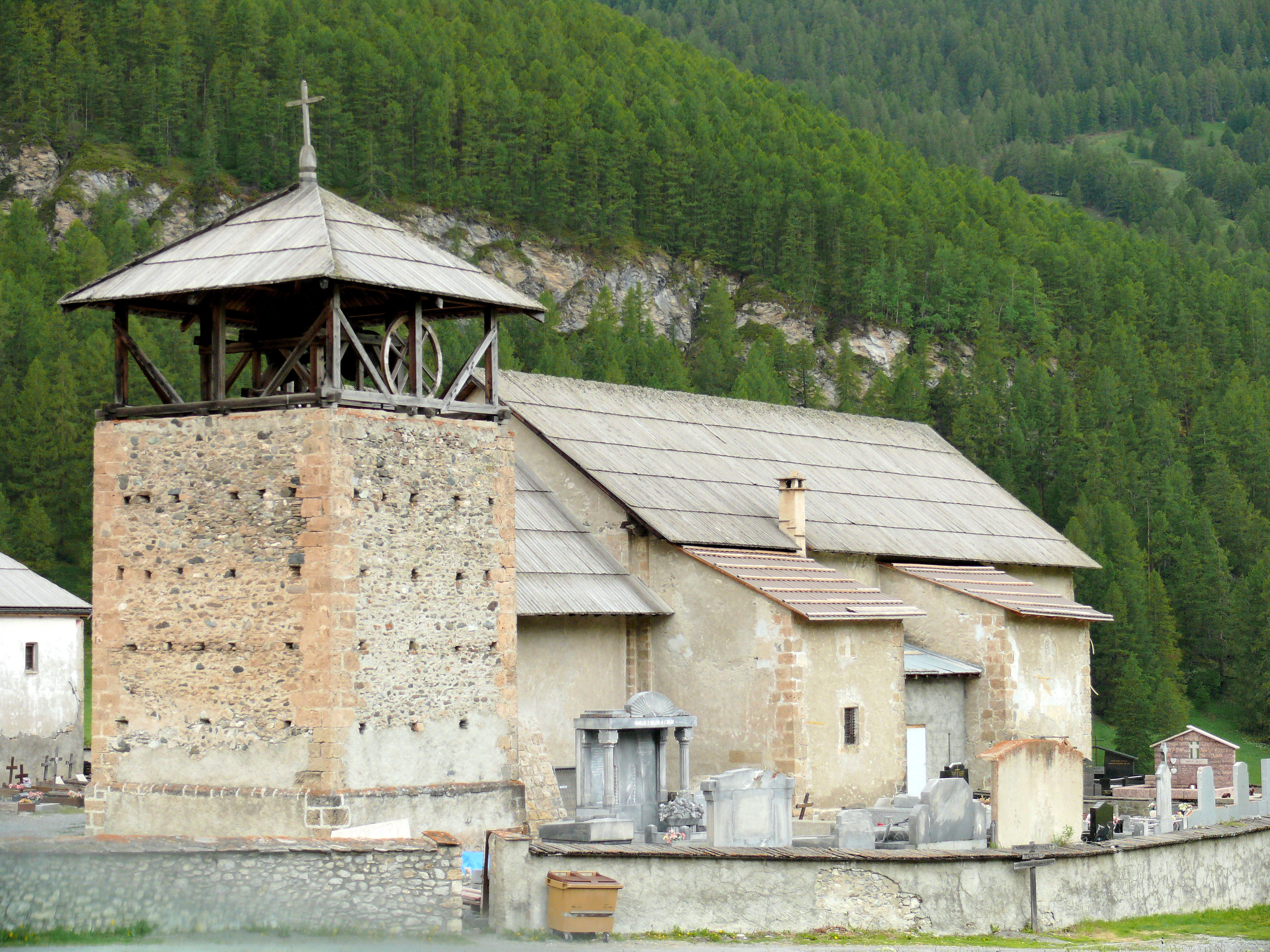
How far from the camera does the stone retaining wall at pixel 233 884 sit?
56.6ft

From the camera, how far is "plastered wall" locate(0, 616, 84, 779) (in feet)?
129

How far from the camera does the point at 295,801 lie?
22.3 m

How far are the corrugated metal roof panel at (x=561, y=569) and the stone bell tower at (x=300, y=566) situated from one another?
4.16 m

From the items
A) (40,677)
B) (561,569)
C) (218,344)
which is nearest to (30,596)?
(40,677)

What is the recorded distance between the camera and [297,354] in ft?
79.3

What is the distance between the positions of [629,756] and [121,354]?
1011cm

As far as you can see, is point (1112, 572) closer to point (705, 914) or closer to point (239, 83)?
point (705, 914)

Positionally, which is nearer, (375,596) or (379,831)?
(379,831)

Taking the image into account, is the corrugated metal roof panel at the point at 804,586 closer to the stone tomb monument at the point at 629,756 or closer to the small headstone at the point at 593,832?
the stone tomb monument at the point at 629,756

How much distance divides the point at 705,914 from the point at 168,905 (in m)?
6.93

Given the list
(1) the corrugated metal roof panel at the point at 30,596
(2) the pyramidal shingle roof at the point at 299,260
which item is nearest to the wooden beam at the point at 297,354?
(2) the pyramidal shingle roof at the point at 299,260

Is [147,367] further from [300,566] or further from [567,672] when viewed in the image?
[567,672]

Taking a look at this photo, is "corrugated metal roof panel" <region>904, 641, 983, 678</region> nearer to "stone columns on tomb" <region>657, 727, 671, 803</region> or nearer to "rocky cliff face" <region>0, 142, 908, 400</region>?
"stone columns on tomb" <region>657, 727, 671, 803</region>

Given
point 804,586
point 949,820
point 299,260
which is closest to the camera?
point 299,260
